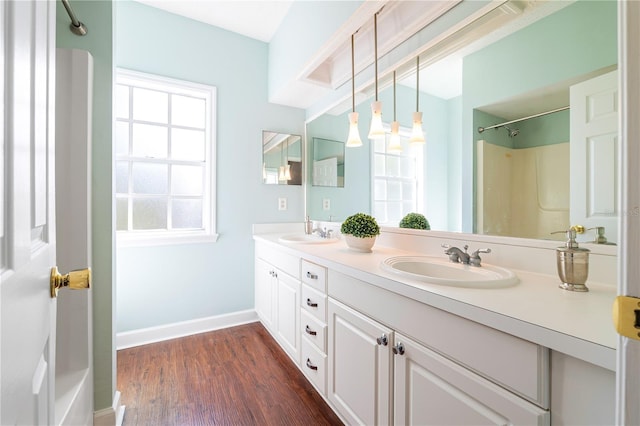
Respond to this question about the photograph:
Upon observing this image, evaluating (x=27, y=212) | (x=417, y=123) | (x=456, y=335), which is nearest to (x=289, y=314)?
(x=456, y=335)

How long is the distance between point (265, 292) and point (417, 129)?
1.68 meters

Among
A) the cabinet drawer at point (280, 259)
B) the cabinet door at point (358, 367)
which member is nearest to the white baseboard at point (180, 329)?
the cabinet drawer at point (280, 259)

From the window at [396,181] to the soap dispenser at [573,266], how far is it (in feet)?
2.48

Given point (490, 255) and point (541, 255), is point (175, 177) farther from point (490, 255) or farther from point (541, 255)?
point (541, 255)

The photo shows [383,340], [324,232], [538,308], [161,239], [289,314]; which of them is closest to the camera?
[538,308]

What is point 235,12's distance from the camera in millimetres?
2225

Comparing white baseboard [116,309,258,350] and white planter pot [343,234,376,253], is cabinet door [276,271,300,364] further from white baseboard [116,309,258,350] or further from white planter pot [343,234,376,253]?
white baseboard [116,309,258,350]

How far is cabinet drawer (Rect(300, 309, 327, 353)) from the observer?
1.38 meters

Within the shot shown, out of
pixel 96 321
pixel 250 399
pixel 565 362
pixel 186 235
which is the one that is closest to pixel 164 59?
pixel 186 235

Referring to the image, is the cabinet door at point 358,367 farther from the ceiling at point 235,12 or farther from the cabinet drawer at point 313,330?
the ceiling at point 235,12

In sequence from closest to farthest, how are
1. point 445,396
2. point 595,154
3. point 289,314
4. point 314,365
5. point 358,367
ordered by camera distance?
point 445,396 → point 595,154 → point 358,367 → point 314,365 → point 289,314

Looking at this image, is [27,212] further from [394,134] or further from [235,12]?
[235,12]

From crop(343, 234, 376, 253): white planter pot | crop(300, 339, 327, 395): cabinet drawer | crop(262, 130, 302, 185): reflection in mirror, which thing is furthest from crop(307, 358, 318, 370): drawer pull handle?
crop(262, 130, 302, 185): reflection in mirror

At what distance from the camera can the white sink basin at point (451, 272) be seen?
860 millimetres
